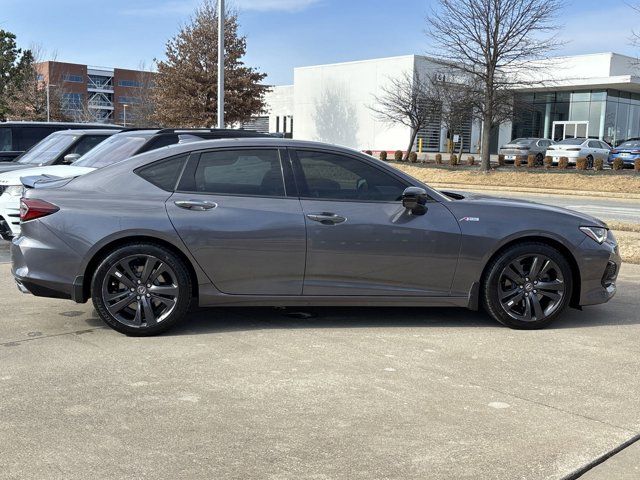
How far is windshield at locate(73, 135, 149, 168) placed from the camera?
828cm

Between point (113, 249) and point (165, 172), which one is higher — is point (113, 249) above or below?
below

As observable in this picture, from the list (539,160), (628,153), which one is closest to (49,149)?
(628,153)

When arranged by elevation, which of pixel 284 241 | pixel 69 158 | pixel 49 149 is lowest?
pixel 284 241

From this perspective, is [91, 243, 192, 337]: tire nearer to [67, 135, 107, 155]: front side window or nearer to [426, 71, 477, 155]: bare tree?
A: [67, 135, 107, 155]: front side window

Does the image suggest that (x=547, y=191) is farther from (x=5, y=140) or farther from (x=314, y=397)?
(x=314, y=397)

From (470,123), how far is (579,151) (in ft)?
37.6

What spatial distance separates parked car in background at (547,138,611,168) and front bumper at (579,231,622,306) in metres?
29.0

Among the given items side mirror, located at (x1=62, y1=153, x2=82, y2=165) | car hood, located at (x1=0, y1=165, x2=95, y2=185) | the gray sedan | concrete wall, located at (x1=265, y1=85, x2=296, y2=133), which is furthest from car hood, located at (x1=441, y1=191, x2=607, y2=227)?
concrete wall, located at (x1=265, y1=85, x2=296, y2=133)

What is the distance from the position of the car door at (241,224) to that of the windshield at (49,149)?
589cm

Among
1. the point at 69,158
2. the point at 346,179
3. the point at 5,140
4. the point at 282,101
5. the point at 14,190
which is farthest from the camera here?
the point at 282,101

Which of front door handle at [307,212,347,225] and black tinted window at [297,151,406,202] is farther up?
black tinted window at [297,151,406,202]

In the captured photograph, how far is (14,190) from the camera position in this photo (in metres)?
9.19

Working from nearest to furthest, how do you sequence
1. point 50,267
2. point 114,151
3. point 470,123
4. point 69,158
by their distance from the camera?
point 50,267 < point 114,151 < point 69,158 < point 470,123

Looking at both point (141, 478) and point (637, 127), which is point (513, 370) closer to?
point (141, 478)
